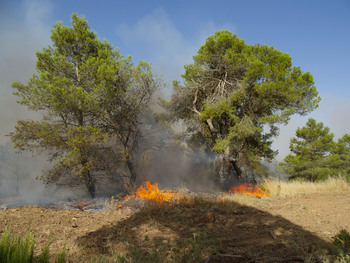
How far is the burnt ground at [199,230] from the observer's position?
10.7ft

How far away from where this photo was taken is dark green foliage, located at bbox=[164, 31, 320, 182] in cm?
1207

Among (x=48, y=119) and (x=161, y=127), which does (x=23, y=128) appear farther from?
(x=161, y=127)

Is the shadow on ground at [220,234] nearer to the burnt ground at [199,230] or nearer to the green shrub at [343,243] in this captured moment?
the burnt ground at [199,230]

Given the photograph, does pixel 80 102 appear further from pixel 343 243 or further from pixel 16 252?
pixel 343 243

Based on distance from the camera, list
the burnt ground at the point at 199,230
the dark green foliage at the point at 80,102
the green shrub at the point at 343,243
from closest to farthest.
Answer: the green shrub at the point at 343,243 < the burnt ground at the point at 199,230 < the dark green foliage at the point at 80,102

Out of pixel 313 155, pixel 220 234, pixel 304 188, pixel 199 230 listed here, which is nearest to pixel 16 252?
pixel 199 230

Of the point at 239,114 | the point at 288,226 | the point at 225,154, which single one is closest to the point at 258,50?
the point at 239,114

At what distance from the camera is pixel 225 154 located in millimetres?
13133

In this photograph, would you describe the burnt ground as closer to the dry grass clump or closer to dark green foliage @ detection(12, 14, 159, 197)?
the dry grass clump

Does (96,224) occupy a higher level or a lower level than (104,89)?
lower

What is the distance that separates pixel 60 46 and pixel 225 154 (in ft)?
37.3

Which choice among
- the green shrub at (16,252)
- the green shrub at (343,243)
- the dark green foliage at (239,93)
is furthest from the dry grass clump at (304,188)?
the green shrub at (16,252)

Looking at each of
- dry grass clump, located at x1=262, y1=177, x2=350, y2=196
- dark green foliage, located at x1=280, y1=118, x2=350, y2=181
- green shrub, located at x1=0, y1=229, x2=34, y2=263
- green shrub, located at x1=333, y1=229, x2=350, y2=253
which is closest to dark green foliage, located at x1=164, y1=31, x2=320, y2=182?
dry grass clump, located at x1=262, y1=177, x2=350, y2=196

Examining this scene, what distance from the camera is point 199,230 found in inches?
175
